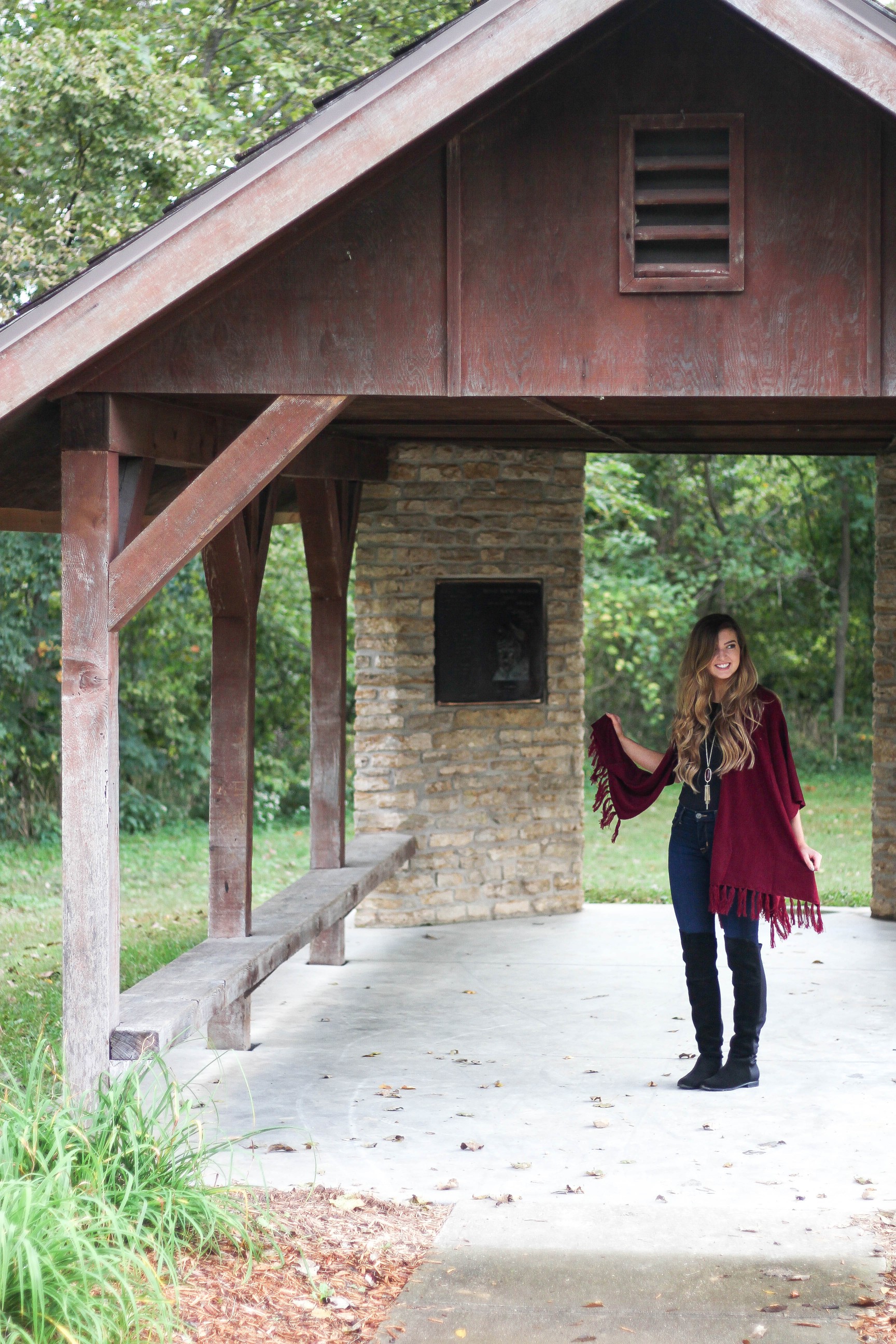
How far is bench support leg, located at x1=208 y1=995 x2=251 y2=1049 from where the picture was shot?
604 centimetres

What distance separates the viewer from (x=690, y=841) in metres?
5.27

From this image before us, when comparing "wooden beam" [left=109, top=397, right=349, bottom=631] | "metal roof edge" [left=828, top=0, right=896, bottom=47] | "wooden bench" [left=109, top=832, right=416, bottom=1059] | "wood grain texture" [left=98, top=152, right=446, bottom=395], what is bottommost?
"wooden bench" [left=109, top=832, right=416, bottom=1059]

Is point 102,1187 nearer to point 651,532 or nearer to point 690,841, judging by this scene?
point 690,841

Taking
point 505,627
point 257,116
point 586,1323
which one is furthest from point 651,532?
point 586,1323

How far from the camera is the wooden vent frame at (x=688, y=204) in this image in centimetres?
450

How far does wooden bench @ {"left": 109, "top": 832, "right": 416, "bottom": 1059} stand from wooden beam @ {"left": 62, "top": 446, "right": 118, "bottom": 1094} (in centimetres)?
15

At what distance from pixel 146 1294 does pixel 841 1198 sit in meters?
2.17

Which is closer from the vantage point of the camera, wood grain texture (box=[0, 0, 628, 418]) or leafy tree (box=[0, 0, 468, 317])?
wood grain texture (box=[0, 0, 628, 418])

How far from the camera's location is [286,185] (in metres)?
4.20

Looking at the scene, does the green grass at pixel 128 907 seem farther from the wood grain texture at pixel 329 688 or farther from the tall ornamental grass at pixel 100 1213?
the wood grain texture at pixel 329 688

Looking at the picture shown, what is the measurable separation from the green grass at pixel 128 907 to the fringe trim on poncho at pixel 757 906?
2455 millimetres

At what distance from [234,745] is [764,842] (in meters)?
2.30

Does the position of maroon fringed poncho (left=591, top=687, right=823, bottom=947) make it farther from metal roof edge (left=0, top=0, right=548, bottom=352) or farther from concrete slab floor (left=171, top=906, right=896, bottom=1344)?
metal roof edge (left=0, top=0, right=548, bottom=352)

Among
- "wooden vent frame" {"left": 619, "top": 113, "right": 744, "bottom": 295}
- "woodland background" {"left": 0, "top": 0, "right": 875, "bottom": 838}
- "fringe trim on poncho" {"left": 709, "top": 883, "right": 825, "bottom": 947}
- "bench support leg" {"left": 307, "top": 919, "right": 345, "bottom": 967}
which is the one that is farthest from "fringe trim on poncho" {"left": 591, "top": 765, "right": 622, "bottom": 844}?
"woodland background" {"left": 0, "top": 0, "right": 875, "bottom": 838}
